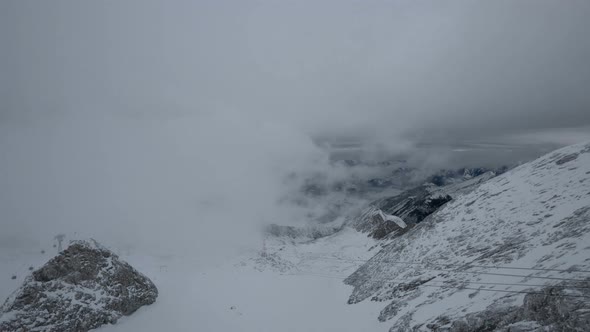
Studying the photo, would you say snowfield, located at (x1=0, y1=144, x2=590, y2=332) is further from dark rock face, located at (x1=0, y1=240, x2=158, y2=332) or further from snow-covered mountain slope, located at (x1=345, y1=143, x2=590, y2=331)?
dark rock face, located at (x1=0, y1=240, x2=158, y2=332)

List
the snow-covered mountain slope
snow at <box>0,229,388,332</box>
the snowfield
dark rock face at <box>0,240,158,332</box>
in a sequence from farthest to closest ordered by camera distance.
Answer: snow at <box>0,229,388,332</box> → dark rock face at <box>0,240,158,332</box> → the snowfield → the snow-covered mountain slope

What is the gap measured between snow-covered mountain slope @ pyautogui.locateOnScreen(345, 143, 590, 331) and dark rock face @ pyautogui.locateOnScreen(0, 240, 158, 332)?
22.2 m

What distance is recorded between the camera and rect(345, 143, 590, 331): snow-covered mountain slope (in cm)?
1612

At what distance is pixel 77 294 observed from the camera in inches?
797

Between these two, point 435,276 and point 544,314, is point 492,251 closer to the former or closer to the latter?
point 435,276

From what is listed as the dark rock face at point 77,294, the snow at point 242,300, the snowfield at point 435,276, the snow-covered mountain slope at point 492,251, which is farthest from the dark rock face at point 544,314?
the dark rock face at point 77,294

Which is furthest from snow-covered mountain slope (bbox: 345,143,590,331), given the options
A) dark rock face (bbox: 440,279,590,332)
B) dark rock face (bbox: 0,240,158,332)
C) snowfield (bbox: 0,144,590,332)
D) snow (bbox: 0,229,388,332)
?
dark rock face (bbox: 0,240,158,332)

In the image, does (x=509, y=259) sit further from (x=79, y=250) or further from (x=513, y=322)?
(x=79, y=250)

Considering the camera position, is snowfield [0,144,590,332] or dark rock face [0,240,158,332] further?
dark rock face [0,240,158,332]

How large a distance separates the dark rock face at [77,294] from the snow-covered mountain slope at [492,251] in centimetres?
2218

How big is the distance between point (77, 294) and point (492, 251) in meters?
34.7

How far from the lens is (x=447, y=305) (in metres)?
17.8

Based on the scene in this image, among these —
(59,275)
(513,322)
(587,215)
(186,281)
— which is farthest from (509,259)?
(59,275)

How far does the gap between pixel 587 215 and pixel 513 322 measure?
12.9 meters
